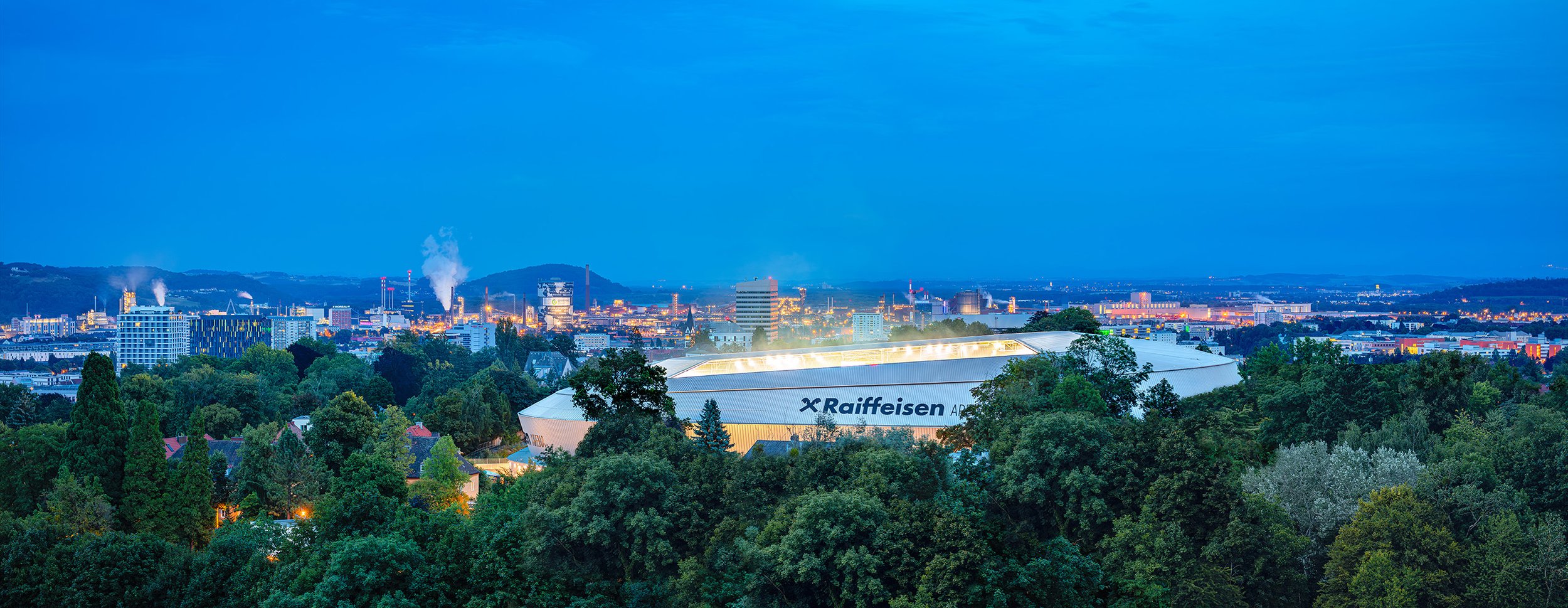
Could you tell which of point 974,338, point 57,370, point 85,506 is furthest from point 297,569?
point 57,370

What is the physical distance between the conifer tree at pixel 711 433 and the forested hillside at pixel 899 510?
0.14m

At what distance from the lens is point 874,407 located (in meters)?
55.1

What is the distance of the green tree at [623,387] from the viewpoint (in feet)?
144

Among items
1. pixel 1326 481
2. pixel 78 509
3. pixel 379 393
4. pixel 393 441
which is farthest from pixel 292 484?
pixel 379 393

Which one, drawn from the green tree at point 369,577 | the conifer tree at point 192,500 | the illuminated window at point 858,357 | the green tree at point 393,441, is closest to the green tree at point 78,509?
the conifer tree at point 192,500

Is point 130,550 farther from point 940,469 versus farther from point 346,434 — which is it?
point 940,469

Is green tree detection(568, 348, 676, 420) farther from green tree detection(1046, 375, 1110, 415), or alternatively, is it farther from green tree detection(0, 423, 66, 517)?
green tree detection(0, 423, 66, 517)

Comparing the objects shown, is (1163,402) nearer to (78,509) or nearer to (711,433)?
(711,433)

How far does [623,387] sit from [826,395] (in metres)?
14.4

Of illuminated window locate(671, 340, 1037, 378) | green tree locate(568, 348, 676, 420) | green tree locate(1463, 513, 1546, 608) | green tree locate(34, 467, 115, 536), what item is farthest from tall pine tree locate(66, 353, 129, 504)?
green tree locate(1463, 513, 1546, 608)

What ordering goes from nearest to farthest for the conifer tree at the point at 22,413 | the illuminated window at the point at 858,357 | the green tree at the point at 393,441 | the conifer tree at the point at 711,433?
the conifer tree at the point at 711,433
the green tree at the point at 393,441
the illuminated window at the point at 858,357
the conifer tree at the point at 22,413

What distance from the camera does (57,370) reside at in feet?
561

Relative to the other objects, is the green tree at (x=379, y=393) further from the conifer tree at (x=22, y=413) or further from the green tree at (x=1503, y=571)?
the green tree at (x=1503, y=571)

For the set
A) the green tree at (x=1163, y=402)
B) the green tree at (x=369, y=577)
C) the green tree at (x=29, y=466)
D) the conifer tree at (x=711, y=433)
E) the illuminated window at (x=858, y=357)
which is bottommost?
the green tree at (x=369, y=577)
